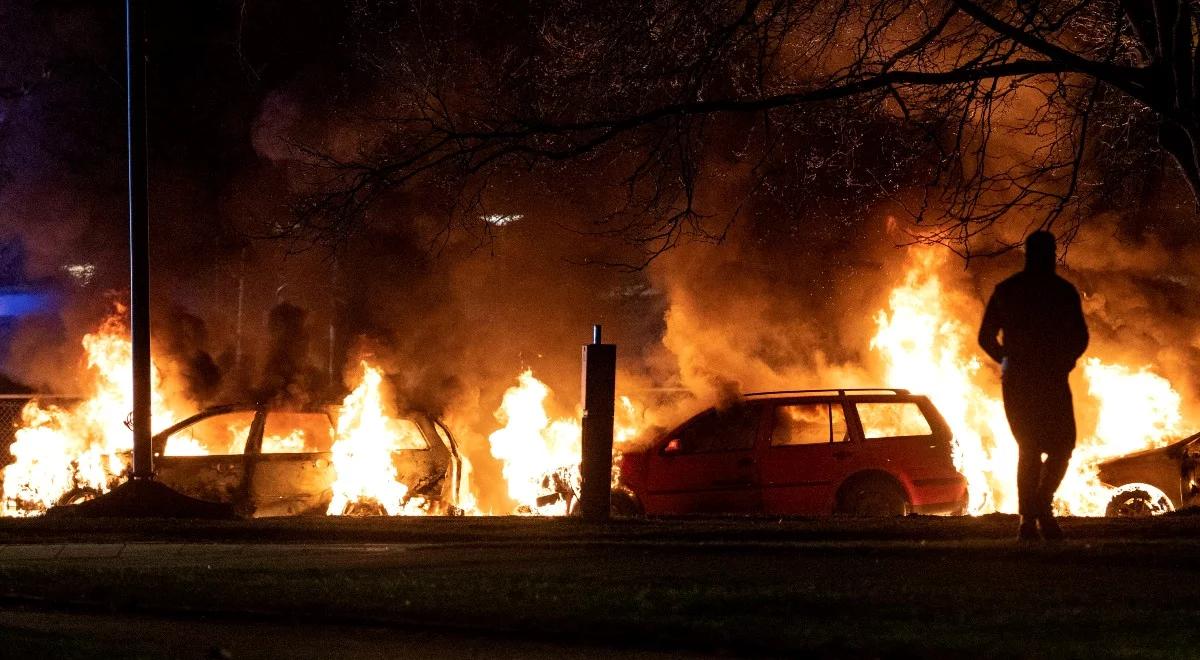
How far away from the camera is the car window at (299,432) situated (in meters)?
14.1

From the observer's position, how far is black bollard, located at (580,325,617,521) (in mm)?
10484

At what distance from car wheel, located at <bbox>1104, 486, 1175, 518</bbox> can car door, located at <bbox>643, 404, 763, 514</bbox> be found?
3.49 metres

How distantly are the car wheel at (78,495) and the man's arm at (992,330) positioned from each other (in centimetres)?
965

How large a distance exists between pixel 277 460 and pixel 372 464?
0.99 m

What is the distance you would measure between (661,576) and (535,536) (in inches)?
92.1

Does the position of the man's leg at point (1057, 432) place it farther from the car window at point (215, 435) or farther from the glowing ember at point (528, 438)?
the car window at point (215, 435)

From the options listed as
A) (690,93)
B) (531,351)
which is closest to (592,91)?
(690,93)

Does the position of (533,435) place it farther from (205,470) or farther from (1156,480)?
(1156,480)

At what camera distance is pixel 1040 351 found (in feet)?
24.4

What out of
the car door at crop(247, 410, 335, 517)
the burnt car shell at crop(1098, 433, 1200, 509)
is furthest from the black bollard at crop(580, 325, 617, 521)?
the burnt car shell at crop(1098, 433, 1200, 509)

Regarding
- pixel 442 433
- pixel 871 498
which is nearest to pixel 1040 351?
pixel 871 498

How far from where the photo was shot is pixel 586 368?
1052 centimetres

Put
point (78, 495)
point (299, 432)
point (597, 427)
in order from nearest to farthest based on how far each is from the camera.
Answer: point (597, 427) < point (78, 495) < point (299, 432)

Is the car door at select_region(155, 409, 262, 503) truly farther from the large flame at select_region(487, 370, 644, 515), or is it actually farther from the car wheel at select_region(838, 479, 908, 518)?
the car wheel at select_region(838, 479, 908, 518)
